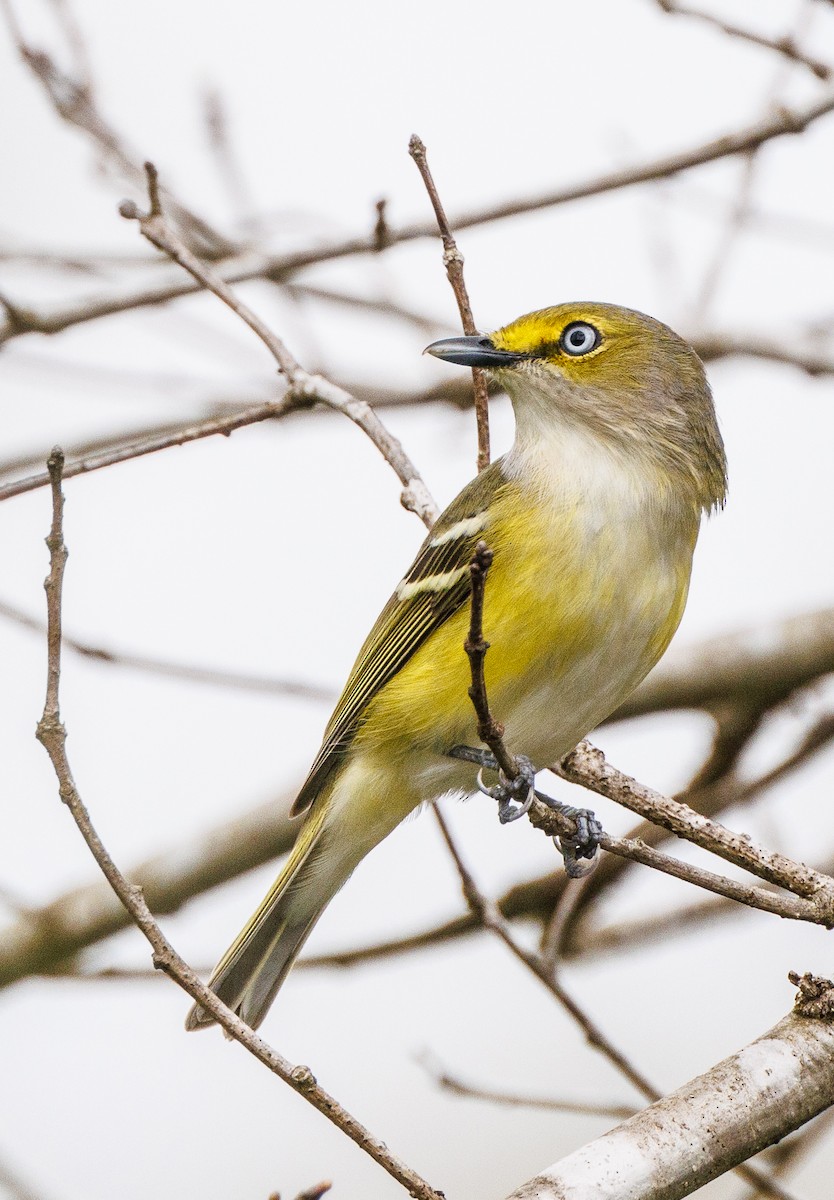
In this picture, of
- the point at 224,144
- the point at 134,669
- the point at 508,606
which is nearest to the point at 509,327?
the point at 508,606

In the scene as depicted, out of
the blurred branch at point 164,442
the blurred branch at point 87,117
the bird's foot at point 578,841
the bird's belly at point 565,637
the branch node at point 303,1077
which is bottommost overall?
the branch node at point 303,1077

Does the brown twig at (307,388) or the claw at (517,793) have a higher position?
the brown twig at (307,388)

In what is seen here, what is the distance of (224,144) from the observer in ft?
17.2

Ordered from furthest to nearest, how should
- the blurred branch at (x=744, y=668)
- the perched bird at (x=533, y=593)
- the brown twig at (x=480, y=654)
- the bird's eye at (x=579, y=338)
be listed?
the blurred branch at (x=744, y=668), the bird's eye at (x=579, y=338), the perched bird at (x=533, y=593), the brown twig at (x=480, y=654)

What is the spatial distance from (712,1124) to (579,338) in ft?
7.96

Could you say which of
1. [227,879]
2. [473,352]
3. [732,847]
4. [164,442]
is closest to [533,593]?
[473,352]

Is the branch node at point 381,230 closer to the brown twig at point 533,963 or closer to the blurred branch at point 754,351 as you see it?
the brown twig at point 533,963

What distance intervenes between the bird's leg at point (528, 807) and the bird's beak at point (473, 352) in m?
1.10

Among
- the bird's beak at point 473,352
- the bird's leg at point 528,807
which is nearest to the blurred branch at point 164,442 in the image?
the bird's beak at point 473,352

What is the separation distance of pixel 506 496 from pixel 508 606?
1.54ft

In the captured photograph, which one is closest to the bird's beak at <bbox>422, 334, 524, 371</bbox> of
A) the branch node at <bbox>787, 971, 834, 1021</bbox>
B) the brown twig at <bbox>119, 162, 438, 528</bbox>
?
the brown twig at <bbox>119, 162, 438, 528</bbox>

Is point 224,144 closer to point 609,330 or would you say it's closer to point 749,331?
point 609,330

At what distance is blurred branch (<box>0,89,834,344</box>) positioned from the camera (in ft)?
14.0

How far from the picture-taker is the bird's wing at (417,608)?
13.0 ft
